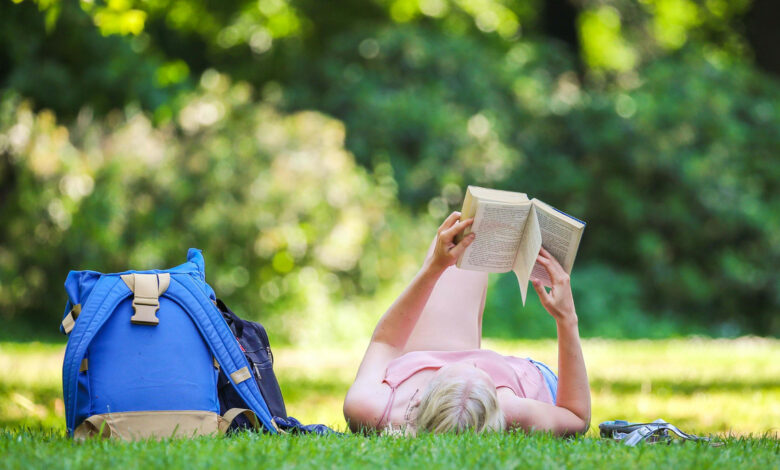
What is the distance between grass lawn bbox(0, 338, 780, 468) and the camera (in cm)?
293

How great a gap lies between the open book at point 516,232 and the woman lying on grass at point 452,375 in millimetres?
52

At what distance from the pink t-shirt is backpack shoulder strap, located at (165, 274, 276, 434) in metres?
0.56

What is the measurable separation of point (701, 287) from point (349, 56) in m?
7.14

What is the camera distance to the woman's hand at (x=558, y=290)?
3523mm

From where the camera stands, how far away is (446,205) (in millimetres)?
14336

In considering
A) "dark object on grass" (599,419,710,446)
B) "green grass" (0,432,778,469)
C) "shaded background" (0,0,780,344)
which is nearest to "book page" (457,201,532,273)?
"green grass" (0,432,778,469)

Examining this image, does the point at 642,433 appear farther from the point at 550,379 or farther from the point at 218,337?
the point at 218,337

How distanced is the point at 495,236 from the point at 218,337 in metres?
1.16

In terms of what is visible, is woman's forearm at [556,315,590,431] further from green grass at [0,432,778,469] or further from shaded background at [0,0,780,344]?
shaded background at [0,0,780,344]

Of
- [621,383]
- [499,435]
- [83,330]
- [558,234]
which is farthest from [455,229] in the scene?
[621,383]

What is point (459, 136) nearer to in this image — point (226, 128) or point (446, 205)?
point (446, 205)

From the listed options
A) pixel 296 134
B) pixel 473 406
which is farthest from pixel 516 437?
pixel 296 134

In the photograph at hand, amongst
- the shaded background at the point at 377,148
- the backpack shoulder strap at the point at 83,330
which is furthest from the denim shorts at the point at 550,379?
the shaded background at the point at 377,148

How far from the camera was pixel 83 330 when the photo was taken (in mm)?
3316
